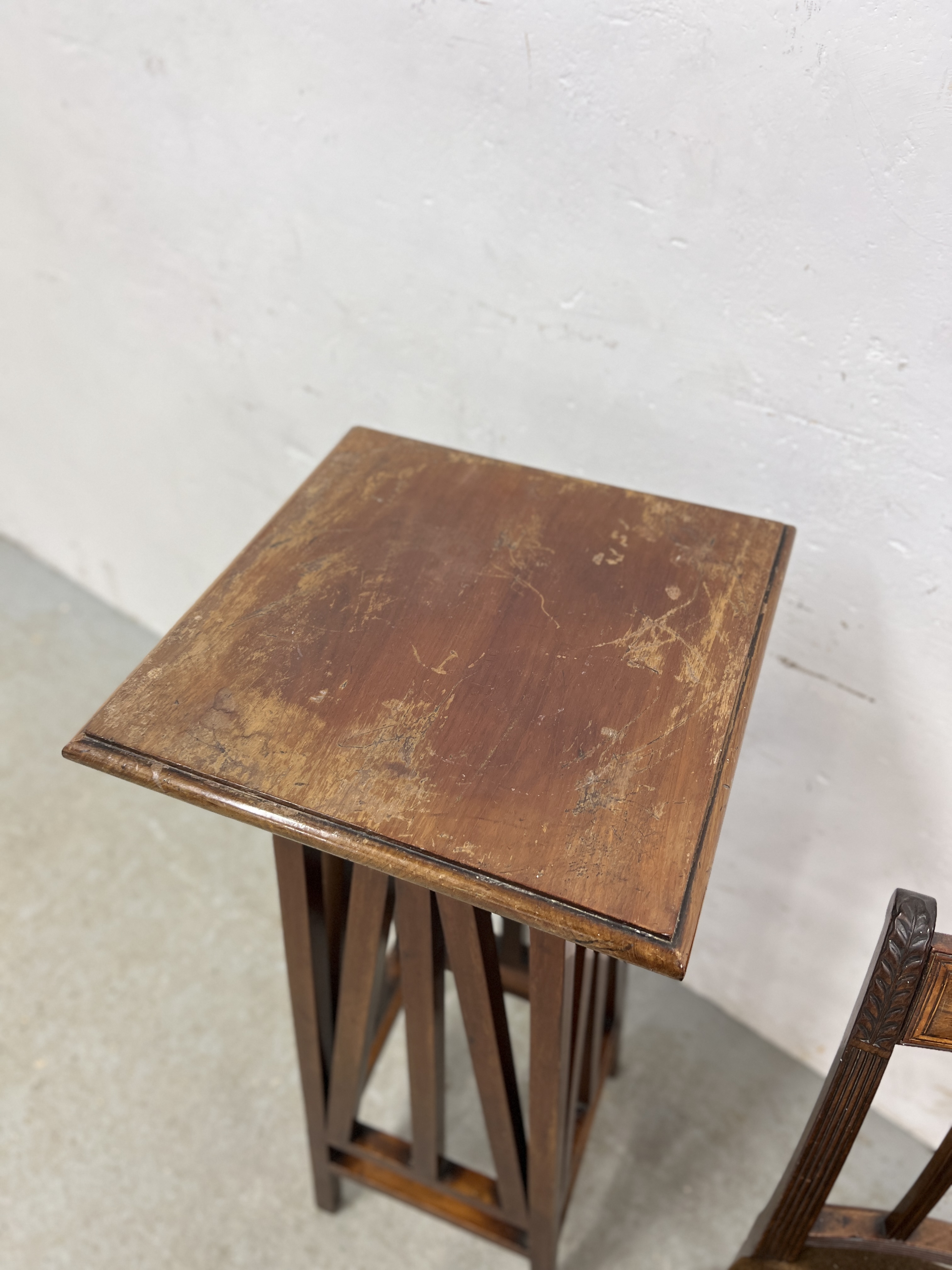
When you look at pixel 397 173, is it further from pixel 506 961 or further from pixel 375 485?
pixel 506 961

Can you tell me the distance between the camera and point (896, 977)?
0.77 m

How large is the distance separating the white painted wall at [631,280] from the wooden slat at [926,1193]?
1.72 ft

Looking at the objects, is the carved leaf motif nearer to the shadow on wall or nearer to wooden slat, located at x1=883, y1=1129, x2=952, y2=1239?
wooden slat, located at x1=883, y1=1129, x2=952, y2=1239

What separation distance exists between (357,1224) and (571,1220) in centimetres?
32

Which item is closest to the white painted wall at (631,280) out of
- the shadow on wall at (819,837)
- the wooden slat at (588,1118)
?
the shadow on wall at (819,837)

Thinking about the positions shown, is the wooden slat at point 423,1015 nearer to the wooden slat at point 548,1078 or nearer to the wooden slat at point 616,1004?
the wooden slat at point 548,1078

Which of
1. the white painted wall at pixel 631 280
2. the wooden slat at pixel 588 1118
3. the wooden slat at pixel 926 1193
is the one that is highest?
the white painted wall at pixel 631 280

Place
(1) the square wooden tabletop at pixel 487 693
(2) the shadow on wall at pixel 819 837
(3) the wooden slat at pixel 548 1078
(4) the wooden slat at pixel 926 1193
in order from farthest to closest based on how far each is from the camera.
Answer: (2) the shadow on wall at pixel 819 837 < (3) the wooden slat at pixel 548 1078 < (4) the wooden slat at pixel 926 1193 < (1) the square wooden tabletop at pixel 487 693

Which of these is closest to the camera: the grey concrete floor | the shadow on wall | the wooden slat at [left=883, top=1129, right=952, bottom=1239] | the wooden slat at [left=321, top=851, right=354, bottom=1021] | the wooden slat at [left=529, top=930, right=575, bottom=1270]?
the wooden slat at [left=883, top=1129, right=952, bottom=1239]

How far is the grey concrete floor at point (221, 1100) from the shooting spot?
146 cm

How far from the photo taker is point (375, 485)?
108 cm

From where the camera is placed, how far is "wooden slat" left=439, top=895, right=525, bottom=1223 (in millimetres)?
1003

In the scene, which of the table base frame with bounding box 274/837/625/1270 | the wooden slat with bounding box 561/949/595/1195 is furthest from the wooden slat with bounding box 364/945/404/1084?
the wooden slat with bounding box 561/949/595/1195

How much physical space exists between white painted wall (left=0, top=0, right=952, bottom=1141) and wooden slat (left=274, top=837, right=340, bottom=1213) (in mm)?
691
